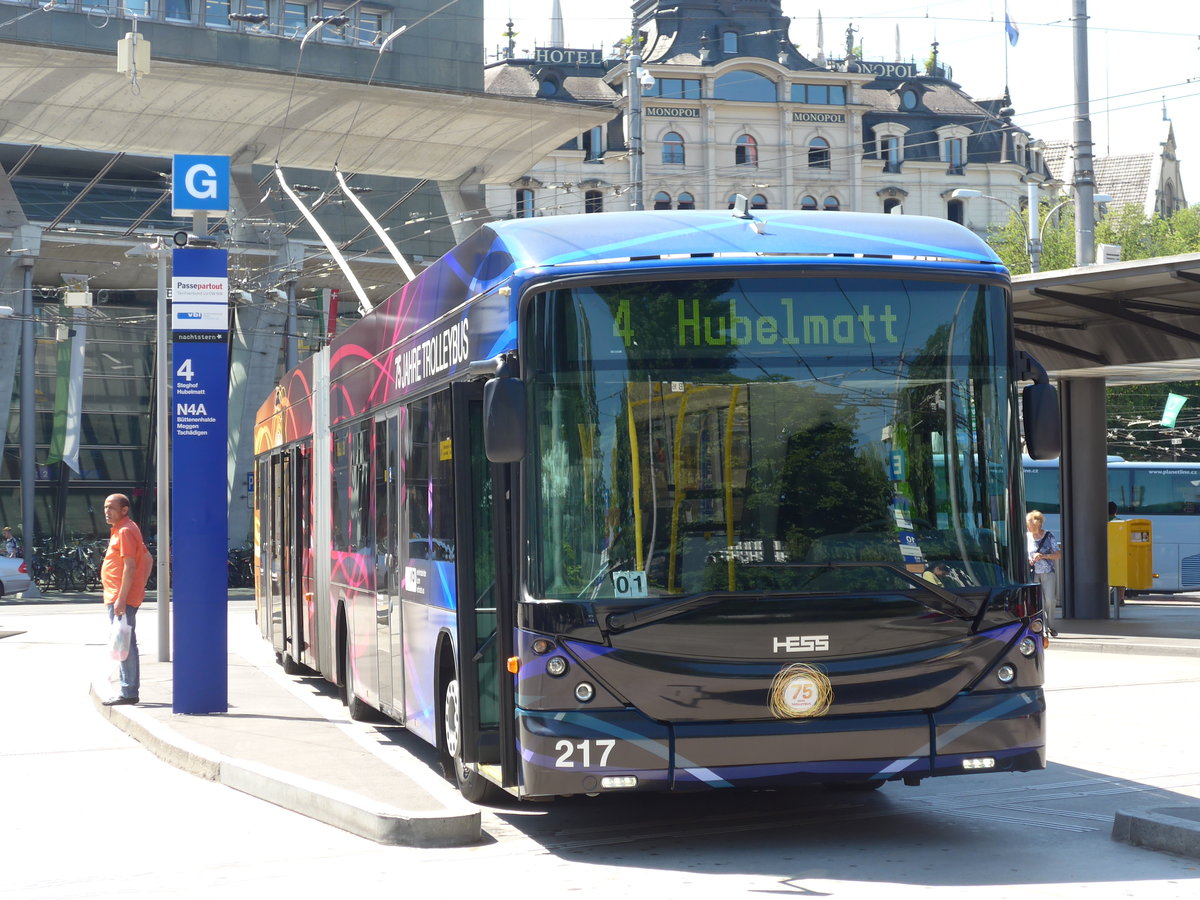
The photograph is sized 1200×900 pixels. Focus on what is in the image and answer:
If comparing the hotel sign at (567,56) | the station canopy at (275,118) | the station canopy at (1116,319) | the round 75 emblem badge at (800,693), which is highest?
the hotel sign at (567,56)

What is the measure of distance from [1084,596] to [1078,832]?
1542 cm

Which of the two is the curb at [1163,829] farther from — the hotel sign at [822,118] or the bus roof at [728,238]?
the hotel sign at [822,118]

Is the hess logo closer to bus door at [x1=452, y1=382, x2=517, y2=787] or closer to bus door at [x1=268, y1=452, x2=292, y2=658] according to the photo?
bus door at [x1=452, y1=382, x2=517, y2=787]

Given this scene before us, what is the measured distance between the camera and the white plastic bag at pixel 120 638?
13.1 m

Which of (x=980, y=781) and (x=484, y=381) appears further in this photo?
(x=980, y=781)

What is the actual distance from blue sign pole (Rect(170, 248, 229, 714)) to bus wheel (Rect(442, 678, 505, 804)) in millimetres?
3734

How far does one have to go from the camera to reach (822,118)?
7425 cm

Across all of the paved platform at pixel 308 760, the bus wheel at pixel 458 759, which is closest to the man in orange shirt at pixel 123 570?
the paved platform at pixel 308 760

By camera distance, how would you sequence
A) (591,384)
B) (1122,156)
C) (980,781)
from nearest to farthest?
(591,384) → (980,781) → (1122,156)

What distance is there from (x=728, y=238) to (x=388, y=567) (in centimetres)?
373

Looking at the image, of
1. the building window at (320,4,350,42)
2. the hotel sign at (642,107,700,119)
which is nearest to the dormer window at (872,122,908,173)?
the hotel sign at (642,107,700,119)

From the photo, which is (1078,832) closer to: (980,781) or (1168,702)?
(980,781)

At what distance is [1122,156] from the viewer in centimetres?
9569

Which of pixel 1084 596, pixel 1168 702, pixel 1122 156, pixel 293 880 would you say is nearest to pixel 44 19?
pixel 1084 596
